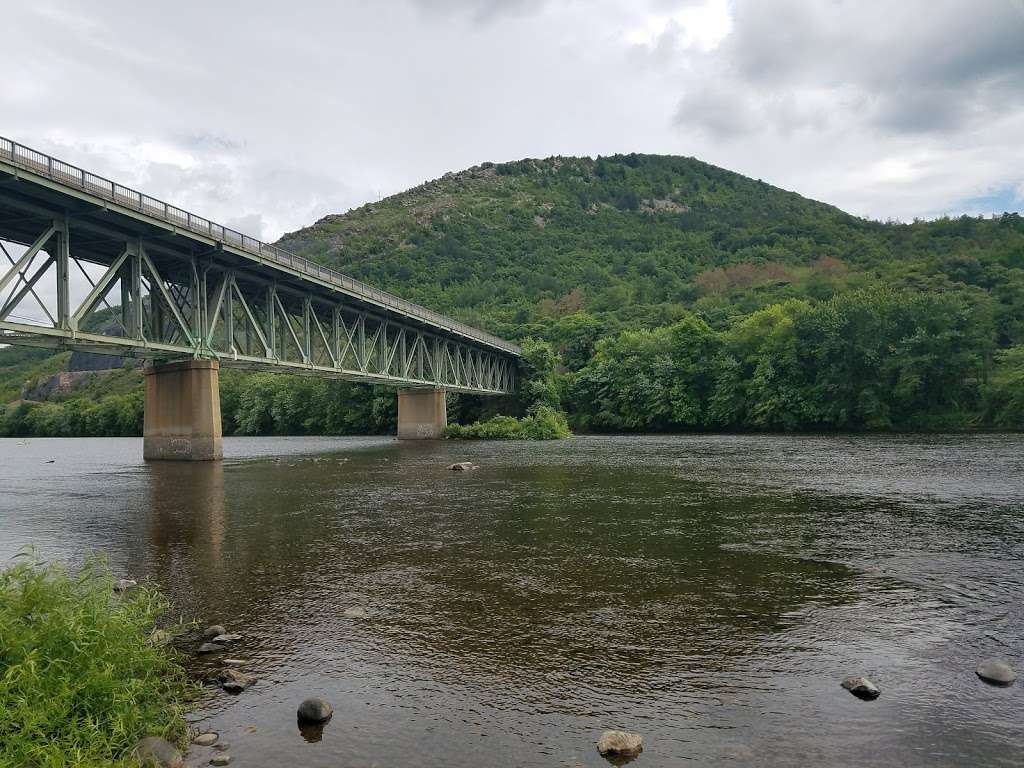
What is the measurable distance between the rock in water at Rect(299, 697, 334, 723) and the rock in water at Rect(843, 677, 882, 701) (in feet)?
21.5

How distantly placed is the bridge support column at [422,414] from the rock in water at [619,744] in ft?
266

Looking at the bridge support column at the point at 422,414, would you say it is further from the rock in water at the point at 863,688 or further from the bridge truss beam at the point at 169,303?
the rock in water at the point at 863,688

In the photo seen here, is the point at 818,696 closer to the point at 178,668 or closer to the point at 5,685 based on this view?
the point at 178,668

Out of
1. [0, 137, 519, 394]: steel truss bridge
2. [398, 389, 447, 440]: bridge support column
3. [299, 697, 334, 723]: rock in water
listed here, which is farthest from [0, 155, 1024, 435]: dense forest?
[299, 697, 334, 723]: rock in water

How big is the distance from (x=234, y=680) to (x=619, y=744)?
16.9 ft

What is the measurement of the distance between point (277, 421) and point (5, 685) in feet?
406

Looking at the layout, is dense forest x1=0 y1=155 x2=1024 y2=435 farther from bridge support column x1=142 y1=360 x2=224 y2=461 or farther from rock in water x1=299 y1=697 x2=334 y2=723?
rock in water x1=299 y1=697 x2=334 y2=723

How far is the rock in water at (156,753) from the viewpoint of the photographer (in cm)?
672

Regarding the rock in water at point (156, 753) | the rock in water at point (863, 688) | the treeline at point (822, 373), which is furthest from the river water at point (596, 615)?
the treeline at point (822, 373)

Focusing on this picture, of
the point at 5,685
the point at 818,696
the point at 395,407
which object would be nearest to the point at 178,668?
the point at 5,685

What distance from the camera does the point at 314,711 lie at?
315 inches

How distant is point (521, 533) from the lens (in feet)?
65.4

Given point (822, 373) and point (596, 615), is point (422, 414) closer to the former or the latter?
point (822, 373)

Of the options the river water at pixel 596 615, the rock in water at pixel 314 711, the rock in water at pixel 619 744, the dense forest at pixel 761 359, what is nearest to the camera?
the rock in water at pixel 619 744
